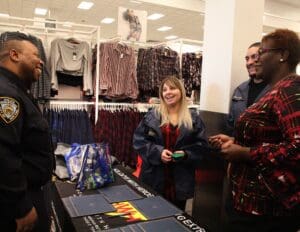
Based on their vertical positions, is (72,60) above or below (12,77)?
above

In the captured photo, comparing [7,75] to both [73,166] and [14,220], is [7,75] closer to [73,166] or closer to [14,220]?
[14,220]

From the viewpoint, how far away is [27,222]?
4.68 ft

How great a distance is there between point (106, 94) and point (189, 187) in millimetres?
2116

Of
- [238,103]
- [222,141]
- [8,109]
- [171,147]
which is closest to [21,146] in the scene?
[8,109]

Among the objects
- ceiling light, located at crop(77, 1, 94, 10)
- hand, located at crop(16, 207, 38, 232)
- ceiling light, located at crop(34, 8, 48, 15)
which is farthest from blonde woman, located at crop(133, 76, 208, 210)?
ceiling light, located at crop(34, 8, 48, 15)

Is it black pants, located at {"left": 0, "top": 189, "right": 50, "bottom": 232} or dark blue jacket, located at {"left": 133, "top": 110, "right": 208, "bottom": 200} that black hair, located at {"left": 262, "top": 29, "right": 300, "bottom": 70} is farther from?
black pants, located at {"left": 0, "top": 189, "right": 50, "bottom": 232}

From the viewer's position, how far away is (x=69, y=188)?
1.98 meters

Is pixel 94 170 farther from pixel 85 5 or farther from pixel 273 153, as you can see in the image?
pixel 85 5

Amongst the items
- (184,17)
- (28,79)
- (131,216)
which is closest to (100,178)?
(131,216)

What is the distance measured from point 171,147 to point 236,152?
3.43ft

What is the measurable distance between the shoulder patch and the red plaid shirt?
1.02 m

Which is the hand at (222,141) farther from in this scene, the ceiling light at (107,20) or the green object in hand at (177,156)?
the ceiling light at (107,20)

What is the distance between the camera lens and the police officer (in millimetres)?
1314

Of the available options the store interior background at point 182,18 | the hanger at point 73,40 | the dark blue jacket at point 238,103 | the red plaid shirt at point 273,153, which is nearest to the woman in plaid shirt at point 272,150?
the red plaid shirt at point 273,153
